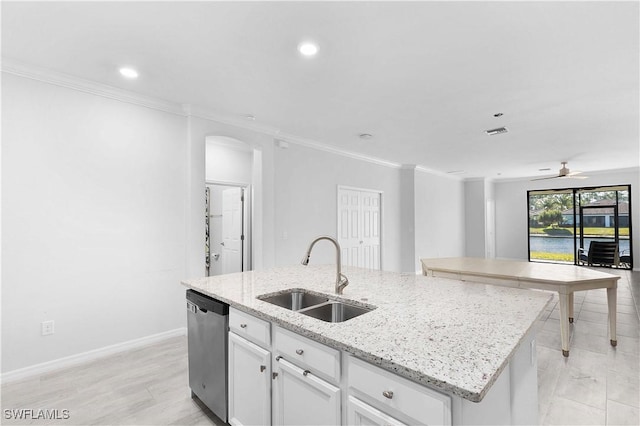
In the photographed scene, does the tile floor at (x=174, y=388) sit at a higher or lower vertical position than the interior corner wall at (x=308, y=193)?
lower

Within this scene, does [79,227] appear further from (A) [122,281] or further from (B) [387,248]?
(B) [387,248]

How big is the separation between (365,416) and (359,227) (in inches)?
195

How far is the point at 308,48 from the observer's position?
88.2 inches

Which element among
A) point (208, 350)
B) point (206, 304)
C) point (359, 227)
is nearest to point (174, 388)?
point (208, 350)

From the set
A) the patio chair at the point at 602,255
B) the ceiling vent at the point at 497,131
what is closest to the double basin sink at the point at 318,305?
the ceiling vent at the point at 497,131

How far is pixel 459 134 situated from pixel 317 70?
2812mm

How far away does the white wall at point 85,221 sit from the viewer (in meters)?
2.51

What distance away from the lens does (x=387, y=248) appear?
262 inches

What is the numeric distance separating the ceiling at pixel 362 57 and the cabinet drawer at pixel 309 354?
6.08 feet

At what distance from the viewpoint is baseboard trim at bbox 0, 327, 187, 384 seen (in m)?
2.50

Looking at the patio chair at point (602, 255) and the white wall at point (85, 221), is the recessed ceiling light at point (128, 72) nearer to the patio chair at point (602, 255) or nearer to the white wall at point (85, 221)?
the white wall at point (85, 221)

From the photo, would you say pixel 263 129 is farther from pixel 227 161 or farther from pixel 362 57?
pixel 362 57

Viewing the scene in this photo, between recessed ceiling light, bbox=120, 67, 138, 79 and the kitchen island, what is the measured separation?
1878mm

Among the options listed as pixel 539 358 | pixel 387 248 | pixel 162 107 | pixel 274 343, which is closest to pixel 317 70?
pixel 162 107
